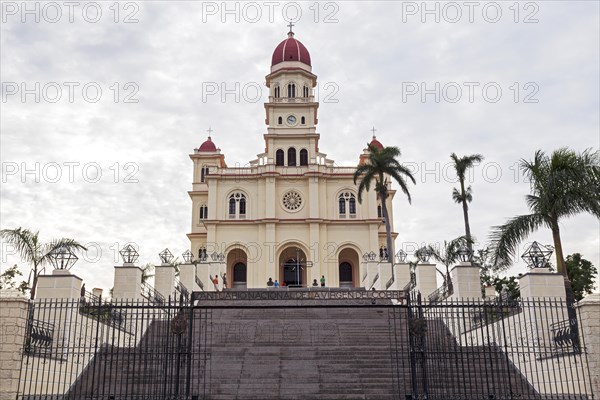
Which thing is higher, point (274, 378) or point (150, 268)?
point (150, 268)

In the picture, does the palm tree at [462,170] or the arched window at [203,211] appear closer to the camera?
the palm tree at [462,170]

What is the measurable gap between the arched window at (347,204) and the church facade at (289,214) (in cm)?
8

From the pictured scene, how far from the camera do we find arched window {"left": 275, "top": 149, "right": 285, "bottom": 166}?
4497 centimetres

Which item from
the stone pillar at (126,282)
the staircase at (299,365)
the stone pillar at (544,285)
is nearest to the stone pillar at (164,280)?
the stone pillar at (126,282)

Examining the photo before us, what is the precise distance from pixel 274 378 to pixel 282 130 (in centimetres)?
3416

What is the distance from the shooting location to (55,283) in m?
14.2

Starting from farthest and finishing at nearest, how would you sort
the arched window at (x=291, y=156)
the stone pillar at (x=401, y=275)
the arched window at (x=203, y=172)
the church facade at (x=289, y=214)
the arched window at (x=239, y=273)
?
the arched window at (x=203, y=172) < the arched window at (x=291, y=156) < the arched window at (x=239, y=273) < the church facade at (x=289, y=214) < the stone pillar at (x=401, y=275)

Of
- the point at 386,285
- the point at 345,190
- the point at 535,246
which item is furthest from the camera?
the point at 345,190

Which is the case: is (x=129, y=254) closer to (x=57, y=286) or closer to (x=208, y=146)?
(x=57, y=286)

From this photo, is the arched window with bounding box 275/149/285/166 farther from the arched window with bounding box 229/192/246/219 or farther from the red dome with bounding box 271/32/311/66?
the red dome with bounding box 271/32/311/66

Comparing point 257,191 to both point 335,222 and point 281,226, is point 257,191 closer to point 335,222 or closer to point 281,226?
point 281,226

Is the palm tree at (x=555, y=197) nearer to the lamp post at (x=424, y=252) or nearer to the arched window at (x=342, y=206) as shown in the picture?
the lamp post at (x=424, y=252)

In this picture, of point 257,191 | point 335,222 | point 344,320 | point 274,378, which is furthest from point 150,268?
point 274,378

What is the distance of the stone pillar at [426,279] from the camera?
70.6ft
